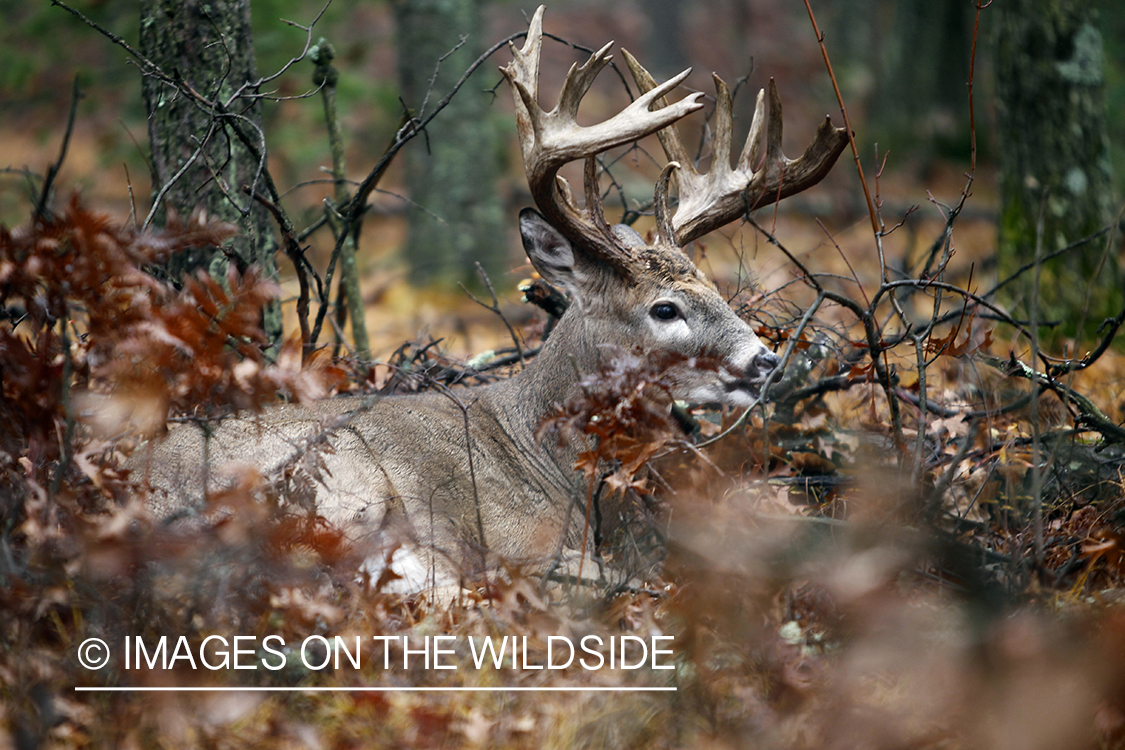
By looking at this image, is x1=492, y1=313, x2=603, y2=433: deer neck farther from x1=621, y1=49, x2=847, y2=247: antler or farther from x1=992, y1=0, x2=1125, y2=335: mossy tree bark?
x1=992, y1=0, x2=1125, y2=335: mossy tree bark

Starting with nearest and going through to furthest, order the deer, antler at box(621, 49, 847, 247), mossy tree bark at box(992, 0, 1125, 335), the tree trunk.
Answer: the deer
antler at box(621, 49, 847, 247)
mossy tree bark at box(992, 0, 1125, 335)
the tree trunk

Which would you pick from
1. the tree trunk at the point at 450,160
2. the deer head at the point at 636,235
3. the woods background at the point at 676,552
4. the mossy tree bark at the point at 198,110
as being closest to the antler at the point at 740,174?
the deer head at the point at 636,235

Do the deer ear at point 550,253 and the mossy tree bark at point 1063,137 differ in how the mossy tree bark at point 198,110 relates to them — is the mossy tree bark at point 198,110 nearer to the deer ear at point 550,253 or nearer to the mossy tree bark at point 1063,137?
the deer ear at point 550,253

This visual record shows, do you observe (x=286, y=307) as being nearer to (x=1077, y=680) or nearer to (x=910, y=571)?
(x=910, y=571)

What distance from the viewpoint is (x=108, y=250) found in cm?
268

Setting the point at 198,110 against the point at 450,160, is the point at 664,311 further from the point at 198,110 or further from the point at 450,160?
the point at 450,160

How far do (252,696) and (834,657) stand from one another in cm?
168

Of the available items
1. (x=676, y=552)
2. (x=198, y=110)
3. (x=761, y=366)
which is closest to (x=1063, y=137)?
(x=761, y=366)

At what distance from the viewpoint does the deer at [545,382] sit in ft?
12.1

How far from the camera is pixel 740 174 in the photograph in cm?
474

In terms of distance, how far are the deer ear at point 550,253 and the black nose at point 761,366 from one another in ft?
3.07

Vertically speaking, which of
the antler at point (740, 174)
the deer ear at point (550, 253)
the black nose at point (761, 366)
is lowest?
the black nose at point (761, 366)

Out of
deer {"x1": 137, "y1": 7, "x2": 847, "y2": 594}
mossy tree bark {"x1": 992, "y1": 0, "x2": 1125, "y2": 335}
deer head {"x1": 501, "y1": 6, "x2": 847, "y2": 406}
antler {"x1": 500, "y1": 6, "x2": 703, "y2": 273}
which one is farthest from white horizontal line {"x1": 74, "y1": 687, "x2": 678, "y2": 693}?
mossy tree bark {"x1": 992, "y1": 0, "x2": 1125, "y2": 335}

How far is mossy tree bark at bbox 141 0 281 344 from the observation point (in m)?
4.31
